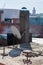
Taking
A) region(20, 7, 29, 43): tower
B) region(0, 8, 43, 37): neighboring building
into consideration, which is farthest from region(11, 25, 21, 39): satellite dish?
region(20, 7, 29, 43): tower

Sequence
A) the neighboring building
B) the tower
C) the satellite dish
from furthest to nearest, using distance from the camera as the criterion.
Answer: the neighboring building, the tower, the satellite dish

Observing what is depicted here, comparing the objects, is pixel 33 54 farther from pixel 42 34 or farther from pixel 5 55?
pixel 42 34

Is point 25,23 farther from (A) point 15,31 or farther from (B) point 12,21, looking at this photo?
(B) point 12,21

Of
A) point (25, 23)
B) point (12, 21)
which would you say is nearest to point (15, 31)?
point (25, 23)

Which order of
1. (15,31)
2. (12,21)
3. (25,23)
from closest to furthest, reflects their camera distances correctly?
(15,31), (25,23), (12,21)

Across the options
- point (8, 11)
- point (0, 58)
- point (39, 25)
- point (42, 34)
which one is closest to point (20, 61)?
point (0, 58)

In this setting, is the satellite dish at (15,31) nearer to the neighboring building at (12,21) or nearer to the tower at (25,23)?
the neighboring building at (12,21)

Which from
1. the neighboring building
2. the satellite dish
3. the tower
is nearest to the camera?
the satellite dish

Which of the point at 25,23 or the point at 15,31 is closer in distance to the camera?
the point at 15,31

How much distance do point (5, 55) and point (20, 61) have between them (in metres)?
1.23

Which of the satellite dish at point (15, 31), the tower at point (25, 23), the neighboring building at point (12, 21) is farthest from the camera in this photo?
the neighboring building at point (12, 21)

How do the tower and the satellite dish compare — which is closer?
the satellite dish

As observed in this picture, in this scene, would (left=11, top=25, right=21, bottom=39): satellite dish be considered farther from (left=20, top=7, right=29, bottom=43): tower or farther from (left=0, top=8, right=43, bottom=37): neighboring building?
(left=20, top=7, right=29, bottom=43): tower

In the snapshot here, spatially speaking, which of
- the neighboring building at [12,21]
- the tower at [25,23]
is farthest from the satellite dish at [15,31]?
the tower at [25,23]
